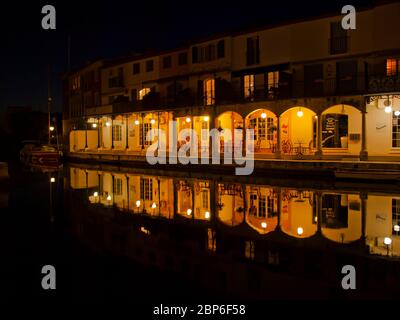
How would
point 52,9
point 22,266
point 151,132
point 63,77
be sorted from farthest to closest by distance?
point 63,77
point 151,132
point 52,9
point 22,266

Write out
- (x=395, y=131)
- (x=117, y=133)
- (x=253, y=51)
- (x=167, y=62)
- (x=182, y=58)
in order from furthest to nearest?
(x=117, y=133), (x=167, y=62), (x=182, y=58), (x=253, y=51), (x=395, y=131)

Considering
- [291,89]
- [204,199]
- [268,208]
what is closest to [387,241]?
[268,208]

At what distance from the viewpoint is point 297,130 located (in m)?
30.9

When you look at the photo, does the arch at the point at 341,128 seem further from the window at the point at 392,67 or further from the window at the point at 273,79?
the window at the point at 273,79

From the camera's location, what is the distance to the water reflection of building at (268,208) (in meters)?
11.5

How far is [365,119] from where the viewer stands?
26531 mm

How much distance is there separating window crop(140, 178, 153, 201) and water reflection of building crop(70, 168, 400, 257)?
0.03 meters

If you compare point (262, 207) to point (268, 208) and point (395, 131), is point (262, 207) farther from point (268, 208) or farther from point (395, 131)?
point (395, 131)

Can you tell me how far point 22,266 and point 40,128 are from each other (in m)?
69.4

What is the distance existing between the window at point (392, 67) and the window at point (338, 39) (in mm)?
2921

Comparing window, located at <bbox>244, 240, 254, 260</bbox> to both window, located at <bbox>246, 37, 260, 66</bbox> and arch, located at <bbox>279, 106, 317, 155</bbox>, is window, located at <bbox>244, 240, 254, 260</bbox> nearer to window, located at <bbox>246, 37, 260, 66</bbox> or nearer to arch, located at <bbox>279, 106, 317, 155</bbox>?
arch, located at <bbox>279, 106, 317, 155</bbox>

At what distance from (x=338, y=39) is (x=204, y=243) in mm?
22413

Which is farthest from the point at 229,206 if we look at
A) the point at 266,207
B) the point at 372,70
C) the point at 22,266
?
the point at 372,70
